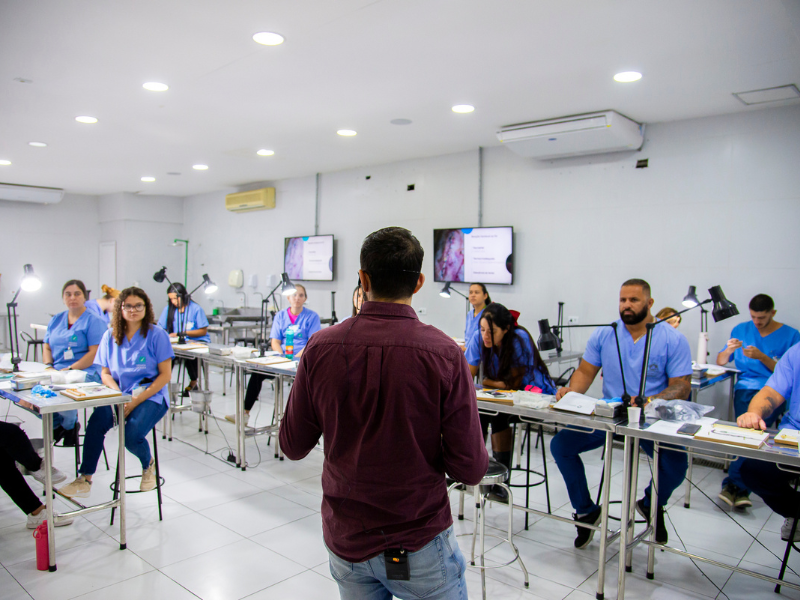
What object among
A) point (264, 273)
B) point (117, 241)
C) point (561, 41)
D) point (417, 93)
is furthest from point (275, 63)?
point (117, 241)

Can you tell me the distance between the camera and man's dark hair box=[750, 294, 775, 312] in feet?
13.5

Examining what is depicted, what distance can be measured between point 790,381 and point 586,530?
1238 mm

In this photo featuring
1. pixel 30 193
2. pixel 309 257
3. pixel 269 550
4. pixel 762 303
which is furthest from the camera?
pixel 30 193

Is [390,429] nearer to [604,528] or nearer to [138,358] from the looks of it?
[604,528]

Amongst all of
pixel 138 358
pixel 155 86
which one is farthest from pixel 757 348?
pixel 155 86

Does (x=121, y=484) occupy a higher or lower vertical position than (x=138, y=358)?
lower

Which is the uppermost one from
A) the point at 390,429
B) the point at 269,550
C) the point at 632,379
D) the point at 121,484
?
the point at 390,429

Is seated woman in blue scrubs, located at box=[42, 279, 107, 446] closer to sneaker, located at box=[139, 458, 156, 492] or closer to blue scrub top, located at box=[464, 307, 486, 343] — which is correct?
sneaker, located at box=[139, 458, 156, 492]

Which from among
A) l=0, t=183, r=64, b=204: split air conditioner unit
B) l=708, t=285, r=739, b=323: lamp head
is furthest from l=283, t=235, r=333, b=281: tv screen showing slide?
l=708, t=285, r=739, b=323: lamp head

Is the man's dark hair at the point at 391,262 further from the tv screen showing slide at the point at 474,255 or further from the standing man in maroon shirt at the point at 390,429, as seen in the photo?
the tv screen showing slide at the point at 474,255

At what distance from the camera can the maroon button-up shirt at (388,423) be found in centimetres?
120

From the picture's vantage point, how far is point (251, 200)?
331 inches

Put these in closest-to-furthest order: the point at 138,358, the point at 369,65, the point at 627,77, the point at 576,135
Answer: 1. the point at 138,358
2. the point at 369,65
3. the point at 627,77
4. the point at 576,135

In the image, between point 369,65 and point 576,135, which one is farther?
point 576,135
